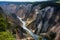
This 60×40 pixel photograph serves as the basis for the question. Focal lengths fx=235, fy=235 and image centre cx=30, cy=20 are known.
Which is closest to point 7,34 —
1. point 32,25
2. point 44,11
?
point 32,25

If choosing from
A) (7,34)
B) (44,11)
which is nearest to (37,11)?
(44,11)

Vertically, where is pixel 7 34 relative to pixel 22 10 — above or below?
below

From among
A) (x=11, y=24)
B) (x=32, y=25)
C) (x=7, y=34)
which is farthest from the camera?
(x=32, y=25)

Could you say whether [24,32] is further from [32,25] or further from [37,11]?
[37,11]

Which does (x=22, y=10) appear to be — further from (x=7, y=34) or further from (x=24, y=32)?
(x=7, y=34)

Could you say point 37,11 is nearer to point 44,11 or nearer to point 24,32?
point 44,11

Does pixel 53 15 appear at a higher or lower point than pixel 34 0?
lower

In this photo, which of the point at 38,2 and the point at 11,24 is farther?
the point at 38,2

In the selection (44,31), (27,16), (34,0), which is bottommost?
(44,31)

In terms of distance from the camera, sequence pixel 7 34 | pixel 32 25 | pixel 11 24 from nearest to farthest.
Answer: pixel 7 34
pixel 11 24
pixel 32 25
